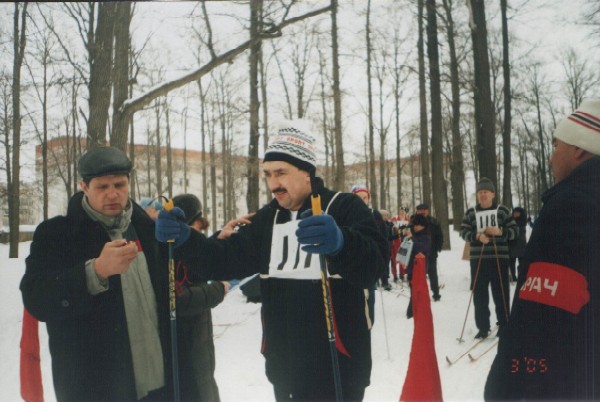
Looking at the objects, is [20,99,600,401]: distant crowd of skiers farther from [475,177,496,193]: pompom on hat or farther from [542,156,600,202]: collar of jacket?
[475,177,496,193]: pompom on hat

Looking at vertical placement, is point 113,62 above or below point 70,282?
above

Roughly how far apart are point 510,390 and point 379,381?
2.83 meters

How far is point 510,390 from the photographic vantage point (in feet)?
4.86

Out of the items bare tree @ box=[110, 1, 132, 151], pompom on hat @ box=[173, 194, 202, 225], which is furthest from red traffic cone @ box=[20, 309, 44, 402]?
bare tree @ box=[110, 1, 132, 151]

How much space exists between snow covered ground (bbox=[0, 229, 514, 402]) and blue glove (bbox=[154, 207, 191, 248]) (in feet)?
8.13

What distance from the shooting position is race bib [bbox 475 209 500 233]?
543cm

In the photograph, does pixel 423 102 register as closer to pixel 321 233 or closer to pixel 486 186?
pixel 486 186

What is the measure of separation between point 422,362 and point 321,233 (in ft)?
7.15

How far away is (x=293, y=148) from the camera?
6.50 feet

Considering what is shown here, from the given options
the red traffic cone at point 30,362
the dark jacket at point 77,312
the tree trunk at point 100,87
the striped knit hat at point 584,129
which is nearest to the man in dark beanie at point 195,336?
the dark jacket at point 77,312

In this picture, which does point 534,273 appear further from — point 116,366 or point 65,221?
point 65,221

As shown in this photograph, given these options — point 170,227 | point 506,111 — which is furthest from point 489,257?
point 506,111

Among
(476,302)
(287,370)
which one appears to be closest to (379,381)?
(476,302)

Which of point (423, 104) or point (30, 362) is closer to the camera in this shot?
point (30, 362)
